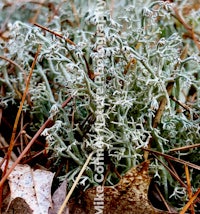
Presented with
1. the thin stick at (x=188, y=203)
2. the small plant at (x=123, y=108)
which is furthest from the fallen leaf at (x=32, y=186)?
the thin stick at (x=188, y=203)

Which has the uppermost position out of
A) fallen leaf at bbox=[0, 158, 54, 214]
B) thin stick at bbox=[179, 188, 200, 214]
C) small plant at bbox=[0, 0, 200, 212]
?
small plant at bbox=[0, 0, 200, 212]

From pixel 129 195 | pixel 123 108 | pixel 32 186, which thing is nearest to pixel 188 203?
pixel 129 195

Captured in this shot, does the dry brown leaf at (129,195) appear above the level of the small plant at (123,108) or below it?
below

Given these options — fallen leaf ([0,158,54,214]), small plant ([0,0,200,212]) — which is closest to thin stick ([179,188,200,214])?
small plant ([0,0,200,212])

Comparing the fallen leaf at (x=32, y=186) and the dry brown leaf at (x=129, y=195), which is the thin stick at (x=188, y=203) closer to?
the dry brown leaf at (x=129, y=195)

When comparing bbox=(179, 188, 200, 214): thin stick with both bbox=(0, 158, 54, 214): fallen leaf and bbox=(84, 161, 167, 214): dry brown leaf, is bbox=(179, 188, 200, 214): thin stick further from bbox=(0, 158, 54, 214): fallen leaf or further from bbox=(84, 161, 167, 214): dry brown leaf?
bbox=(0, 158, 54, 214): fallen leaf

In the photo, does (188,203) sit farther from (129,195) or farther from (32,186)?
Result: (32,186)

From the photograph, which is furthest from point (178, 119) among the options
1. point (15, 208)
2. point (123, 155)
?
point (15, 208)
